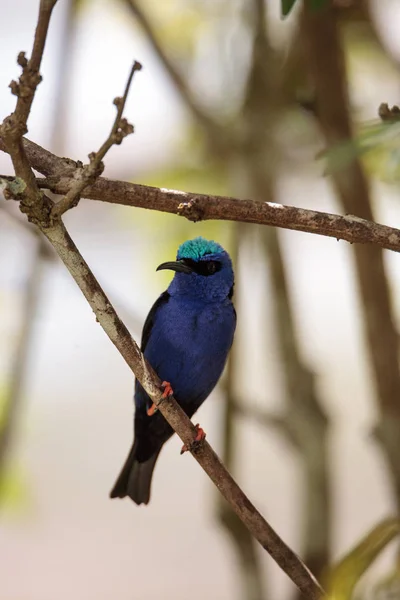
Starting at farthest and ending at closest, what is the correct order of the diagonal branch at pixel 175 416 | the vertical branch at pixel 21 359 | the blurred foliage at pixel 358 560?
the vertical branch at pixel 21 359 → the blurred foliage at pixel 358 560 → the diagonal branch at pixel 175 416

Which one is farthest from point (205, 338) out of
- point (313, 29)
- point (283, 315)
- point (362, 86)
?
point (362, 86)

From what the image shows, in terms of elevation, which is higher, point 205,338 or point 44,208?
point 205,338

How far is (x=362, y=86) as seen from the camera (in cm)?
485

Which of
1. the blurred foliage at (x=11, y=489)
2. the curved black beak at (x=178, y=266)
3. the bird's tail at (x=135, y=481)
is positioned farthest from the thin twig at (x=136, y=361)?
the blurred foliage at (x=11, y=489)

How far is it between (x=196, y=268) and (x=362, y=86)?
2.06 metres

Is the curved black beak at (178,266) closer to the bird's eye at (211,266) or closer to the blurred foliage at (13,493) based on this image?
the bird's eye at (211,266)

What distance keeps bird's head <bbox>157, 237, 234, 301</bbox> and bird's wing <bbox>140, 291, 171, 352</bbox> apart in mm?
103

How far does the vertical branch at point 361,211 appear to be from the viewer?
3539 millimetres

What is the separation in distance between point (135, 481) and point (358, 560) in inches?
53.6

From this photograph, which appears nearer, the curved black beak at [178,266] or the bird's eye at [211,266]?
the curved black beak at [178,266]

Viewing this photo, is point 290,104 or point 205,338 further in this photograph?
point 290,104

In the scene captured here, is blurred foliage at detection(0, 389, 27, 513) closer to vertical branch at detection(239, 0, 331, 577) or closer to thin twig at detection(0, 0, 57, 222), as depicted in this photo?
vertical branch at detection(239, 0, 331, 577)

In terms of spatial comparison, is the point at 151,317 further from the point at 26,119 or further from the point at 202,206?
the point at 26,119

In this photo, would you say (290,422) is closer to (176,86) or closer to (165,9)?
(176,86)
